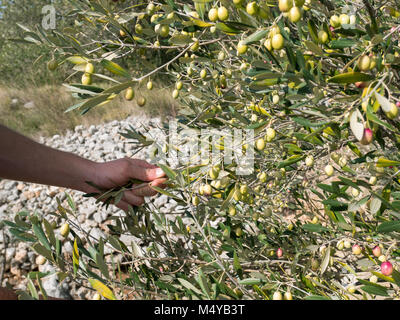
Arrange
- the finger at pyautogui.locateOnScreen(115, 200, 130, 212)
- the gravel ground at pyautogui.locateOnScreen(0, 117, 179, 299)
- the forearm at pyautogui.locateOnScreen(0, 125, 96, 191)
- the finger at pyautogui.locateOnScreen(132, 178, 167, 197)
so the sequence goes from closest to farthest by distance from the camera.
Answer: the forearm at pyautogui.locateOnScreen(0, 125, 96, 191) → the finger at pyautogui.locateOnScreen(132, 178, 167, 197) → the finger at pyautogui.locateOnScreen(115, 200, 130, 212) → the gravel ground at pyautogui.locateOnScreen(0, 117, 179, 299)

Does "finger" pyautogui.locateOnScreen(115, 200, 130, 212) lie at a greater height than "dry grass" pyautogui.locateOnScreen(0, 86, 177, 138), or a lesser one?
greater

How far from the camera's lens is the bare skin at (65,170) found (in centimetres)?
108

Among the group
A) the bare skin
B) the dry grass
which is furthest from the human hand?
the dry grass

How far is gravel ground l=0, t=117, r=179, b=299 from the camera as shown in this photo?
3219mm

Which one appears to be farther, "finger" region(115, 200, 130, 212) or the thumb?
"finger" region(115, 200, 130, 212)

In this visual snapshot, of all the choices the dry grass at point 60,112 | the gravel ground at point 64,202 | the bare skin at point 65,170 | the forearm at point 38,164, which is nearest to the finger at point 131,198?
the bare skin at point 65,170

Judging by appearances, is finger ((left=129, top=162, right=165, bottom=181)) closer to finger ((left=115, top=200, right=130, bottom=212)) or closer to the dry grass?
finger ((left=115, top=200, right=130, bottom=212))

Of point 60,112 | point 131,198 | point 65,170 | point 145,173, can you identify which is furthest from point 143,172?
point 60,112

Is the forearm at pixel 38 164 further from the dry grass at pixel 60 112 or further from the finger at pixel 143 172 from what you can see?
the dry grass at pixel 60 112

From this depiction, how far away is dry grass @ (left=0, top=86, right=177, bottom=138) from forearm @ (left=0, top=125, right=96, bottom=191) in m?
4.90

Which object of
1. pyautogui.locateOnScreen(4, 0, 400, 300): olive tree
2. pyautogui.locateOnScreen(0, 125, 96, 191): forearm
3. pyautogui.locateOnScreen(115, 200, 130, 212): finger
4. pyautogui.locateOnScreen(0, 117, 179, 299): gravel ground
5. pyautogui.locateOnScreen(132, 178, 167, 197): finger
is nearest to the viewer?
pyautogui.locateOnScreen(4, 0, 400, 300): olive tree

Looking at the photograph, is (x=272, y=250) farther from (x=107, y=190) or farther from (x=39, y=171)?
(x=39, y=171)
